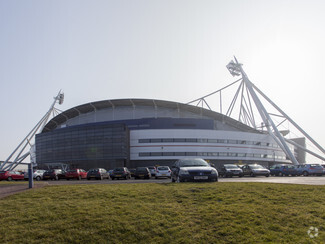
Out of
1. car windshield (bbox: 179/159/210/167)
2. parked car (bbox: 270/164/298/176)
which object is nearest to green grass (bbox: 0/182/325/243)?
car windshield (bbox: 179/159/210/167)

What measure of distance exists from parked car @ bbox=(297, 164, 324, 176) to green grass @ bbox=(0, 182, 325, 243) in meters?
30.1

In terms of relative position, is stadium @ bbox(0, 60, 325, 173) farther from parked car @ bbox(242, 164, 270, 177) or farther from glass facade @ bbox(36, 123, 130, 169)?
parked car @ bbox(242, 164, 270, 177)

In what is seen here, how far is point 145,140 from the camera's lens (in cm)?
6581

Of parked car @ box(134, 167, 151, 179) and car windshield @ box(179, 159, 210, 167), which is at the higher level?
car windshield @ box(179, 159, 210, 167)

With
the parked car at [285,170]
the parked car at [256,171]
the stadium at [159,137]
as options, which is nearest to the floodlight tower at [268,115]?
the stadium at [159,137]

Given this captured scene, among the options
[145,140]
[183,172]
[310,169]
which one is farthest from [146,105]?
[183,172]

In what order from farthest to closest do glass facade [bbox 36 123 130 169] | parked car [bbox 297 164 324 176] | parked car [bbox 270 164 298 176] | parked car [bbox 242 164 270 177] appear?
glass facade [bbox 36 123 130 169] → parked car [bbox 270 164 298 176] → parked car [bbox 297 164 324 176] → parked car [bbox 242 164 270 177]

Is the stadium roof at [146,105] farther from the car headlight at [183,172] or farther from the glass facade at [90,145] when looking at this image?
the car headlight at [183,172]

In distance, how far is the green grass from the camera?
5.87 m

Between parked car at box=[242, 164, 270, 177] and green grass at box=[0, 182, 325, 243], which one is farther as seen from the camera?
parked car at box=[242, 164, 270, 177]

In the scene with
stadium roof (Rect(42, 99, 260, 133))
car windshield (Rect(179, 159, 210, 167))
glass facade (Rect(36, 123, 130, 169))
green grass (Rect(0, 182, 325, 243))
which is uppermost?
stadium roof (Rect(42, 99, 260, 133))

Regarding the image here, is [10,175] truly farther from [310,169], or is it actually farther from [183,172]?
[310,169]

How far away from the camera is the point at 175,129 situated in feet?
217

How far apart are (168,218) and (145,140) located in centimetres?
5931
